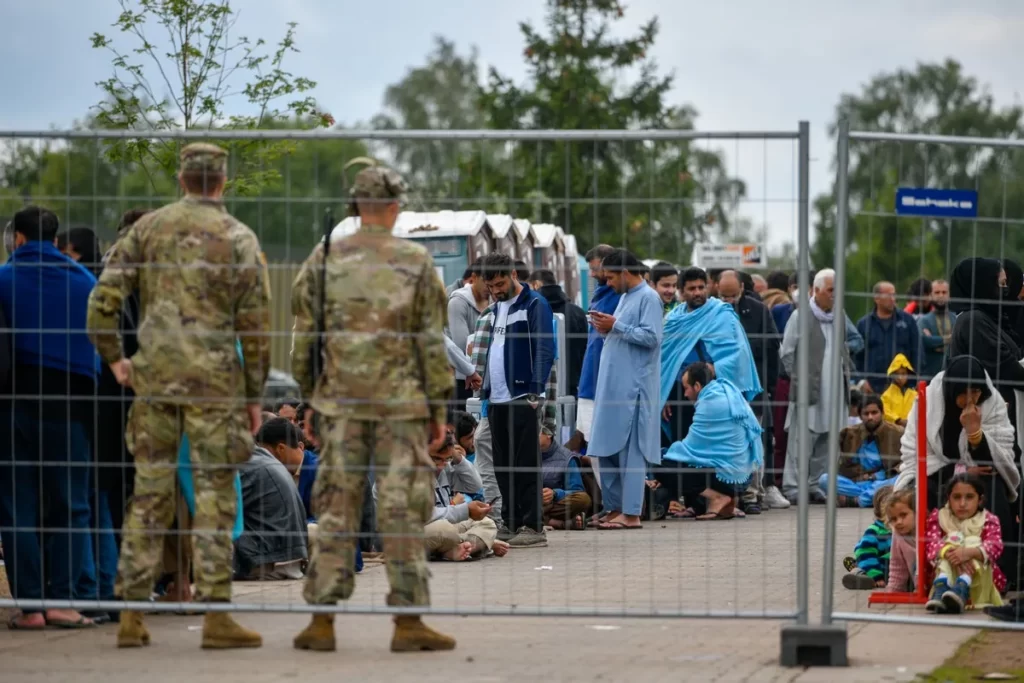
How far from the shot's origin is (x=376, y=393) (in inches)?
276

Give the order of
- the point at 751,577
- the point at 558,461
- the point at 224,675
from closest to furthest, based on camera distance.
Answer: the point at 224,675
the point at 751,577
the point at 558,461

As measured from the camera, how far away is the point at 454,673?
6.71 meters

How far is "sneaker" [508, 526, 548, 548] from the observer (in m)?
11.7

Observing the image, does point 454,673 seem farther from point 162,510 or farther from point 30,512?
point 30,512

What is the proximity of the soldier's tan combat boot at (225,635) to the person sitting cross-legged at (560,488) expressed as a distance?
17.8 ft

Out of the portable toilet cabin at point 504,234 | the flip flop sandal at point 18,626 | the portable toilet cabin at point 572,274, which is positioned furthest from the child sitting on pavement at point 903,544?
the portable toilet cabin at point 572,274

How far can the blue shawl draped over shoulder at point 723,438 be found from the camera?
13.5 m

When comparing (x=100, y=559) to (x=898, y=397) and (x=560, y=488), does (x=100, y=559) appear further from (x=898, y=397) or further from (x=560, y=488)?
(x=898, y=397)

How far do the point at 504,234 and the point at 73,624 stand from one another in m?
4.16

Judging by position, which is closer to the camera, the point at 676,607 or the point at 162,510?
the point at 162,510

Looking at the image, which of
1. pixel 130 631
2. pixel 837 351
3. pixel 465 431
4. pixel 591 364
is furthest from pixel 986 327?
pixel 591 364

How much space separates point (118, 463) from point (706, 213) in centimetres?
302

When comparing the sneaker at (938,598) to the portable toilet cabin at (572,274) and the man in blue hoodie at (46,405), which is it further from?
the portable toilet cabin at (572,274)

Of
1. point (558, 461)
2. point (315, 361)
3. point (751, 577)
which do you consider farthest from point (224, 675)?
point (558, 461)
